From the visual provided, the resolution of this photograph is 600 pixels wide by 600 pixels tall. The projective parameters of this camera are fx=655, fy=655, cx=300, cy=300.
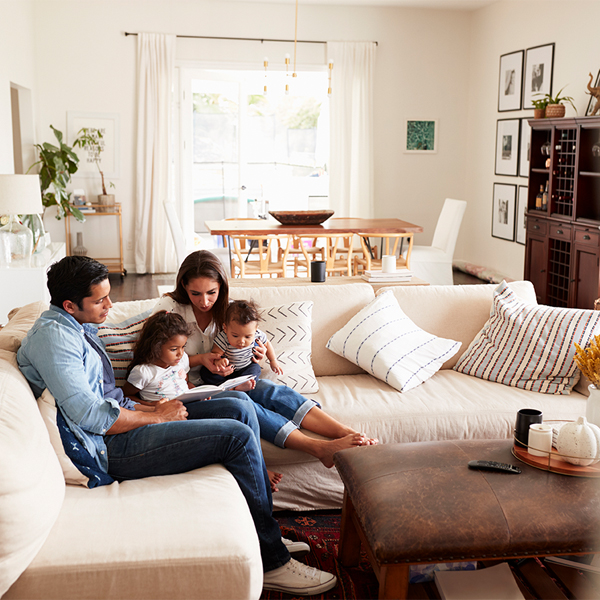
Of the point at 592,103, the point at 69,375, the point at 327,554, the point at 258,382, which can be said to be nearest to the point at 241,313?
the point at 258,382

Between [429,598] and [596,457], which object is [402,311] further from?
[429,598]

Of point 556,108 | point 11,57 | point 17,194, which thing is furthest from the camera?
point 11,57

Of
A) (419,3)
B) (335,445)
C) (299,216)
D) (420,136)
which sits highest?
(419,3)

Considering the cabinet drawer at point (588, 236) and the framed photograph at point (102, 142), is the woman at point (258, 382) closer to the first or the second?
the cabinet drawer at point (588, 236)

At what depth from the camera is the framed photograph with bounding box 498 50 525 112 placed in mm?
6785

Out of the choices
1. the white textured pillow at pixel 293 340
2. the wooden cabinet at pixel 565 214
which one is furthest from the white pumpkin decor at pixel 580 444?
the wooden cabinet at pixel 565 214

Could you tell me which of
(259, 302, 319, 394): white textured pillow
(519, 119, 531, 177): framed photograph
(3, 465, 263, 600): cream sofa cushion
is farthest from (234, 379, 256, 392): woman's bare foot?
(519, 119, 531, 177): framed photograph

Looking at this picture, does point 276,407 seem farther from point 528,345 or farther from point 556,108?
point 556,108

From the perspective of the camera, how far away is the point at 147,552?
1.54 metres

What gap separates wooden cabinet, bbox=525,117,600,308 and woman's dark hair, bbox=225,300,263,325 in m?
3.37

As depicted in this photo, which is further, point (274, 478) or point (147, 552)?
point (274, 478)

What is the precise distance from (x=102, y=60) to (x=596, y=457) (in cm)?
681

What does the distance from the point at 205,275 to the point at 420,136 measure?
6056 mm

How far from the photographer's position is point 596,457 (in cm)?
194
